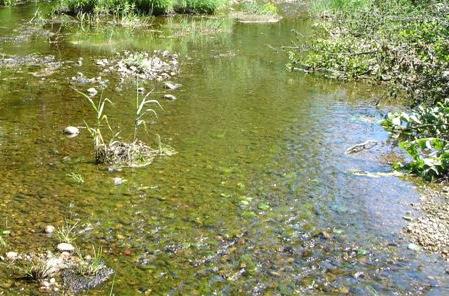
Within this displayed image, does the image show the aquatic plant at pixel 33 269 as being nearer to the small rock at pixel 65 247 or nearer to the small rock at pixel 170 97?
the small rock at pixel 65 247

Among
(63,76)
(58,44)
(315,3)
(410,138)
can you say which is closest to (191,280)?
(410,138)

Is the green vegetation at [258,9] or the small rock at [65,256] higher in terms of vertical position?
the green vegetation at [258,9]

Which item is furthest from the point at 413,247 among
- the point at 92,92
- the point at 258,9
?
the point at 258,9

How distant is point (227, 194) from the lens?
722cm

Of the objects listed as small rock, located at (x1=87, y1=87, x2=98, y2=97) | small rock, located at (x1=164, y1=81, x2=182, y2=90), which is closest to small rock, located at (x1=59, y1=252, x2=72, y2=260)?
small rock, located at (x1=87, y1=87, x2=98, y2=97)

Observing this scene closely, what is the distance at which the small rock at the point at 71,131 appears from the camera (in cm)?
932

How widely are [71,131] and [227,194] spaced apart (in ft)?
11.6

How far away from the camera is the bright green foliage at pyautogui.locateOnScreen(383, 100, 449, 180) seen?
25.2 feet

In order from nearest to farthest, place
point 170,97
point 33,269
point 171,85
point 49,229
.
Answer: point 33,269 < point 49,229 < point 170,97 < point 171,85

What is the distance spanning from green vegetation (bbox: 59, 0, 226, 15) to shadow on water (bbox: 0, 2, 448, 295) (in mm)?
9821

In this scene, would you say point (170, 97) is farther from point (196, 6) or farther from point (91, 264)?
point (196, 6)

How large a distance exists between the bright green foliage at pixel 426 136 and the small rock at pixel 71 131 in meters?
5.25

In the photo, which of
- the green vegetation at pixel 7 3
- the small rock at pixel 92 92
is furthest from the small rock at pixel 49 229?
A: the green vegetation at pixel 7 3

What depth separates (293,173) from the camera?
797cm
